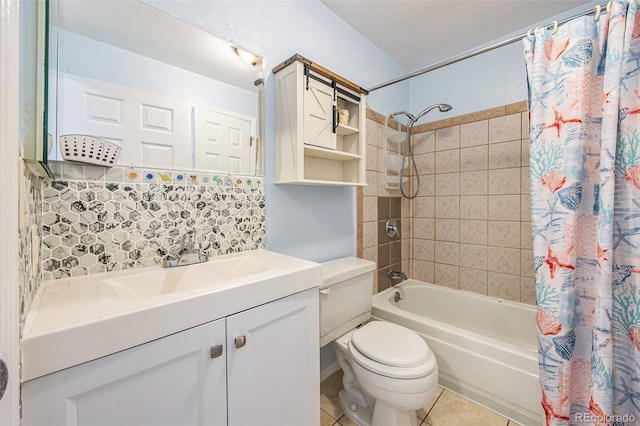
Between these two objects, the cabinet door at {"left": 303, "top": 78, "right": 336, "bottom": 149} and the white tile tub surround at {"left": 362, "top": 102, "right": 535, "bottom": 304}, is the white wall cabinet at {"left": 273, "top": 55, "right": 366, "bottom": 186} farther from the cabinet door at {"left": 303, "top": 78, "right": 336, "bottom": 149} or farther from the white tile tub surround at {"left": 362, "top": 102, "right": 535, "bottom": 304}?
the white tile tub surround at {"left": 362, "top": 102, "right": 535, "bottom": 304}

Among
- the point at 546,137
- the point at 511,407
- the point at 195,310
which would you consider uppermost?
the point at 546,137

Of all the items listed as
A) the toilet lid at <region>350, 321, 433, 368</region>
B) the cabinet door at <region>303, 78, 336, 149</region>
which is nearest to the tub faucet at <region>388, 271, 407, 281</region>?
the toilet lid at <region>350, 321, 433, 368</region>

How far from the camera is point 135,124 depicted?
997 mm

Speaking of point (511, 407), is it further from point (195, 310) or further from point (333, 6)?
point (333, 6)

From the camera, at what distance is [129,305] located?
1.97 ft

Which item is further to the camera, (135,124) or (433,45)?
(433,45)

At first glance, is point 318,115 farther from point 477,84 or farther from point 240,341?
point 477,84

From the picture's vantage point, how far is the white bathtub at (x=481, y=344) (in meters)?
1.29

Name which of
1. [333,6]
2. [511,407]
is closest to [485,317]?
[511,407]

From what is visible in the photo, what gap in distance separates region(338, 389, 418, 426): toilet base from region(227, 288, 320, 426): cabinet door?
40 cm

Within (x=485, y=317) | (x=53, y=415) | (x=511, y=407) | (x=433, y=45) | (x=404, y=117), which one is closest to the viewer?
(x=53, y=415)

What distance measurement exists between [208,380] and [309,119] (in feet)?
3.89

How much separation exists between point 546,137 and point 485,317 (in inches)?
57.7

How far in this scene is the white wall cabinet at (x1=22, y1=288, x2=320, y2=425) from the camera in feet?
1.73
